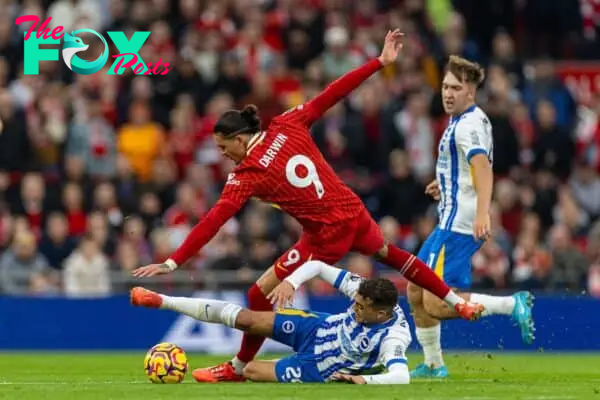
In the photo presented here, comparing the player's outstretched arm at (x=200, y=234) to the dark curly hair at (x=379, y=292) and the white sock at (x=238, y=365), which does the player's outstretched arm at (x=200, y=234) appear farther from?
the dark curly hair at (x=379, y=292)

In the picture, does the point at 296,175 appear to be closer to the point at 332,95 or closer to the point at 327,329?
the point at 332,95

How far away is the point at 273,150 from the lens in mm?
15164

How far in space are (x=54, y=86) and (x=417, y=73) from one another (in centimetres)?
547

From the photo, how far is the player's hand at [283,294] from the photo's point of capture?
14.2 meters

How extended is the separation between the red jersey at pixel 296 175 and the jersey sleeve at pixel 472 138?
0.97m

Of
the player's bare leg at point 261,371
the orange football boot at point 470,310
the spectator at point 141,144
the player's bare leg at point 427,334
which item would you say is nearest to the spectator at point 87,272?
the spectator at point 141,144

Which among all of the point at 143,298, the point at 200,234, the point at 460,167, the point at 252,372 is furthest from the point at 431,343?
the point at 143,298

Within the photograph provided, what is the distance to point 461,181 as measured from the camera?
1591cm

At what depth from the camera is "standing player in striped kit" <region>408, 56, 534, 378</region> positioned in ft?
51.3

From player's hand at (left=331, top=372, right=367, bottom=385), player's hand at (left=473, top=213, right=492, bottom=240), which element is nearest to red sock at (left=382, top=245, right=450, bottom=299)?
player's hand at (left=473, top=213, right=492, bottom=240)

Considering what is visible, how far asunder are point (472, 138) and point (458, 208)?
2.26 feet

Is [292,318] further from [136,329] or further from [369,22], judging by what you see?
[369,22]

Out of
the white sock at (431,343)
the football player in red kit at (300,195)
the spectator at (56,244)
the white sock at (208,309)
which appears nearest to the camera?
the white sock at (208,309)

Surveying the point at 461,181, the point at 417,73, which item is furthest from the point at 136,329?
the point at 461,181
